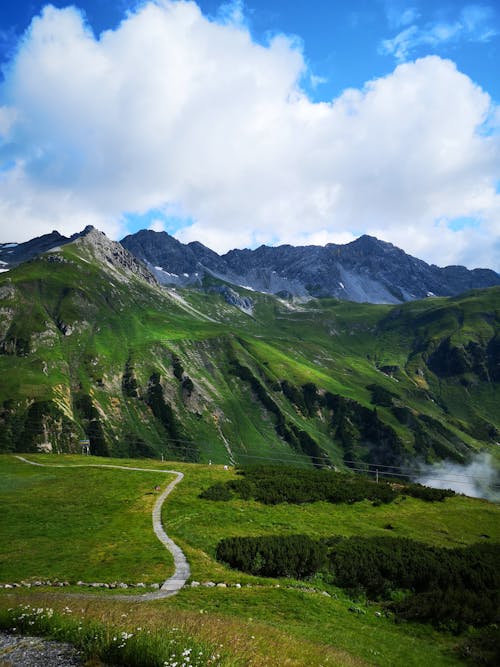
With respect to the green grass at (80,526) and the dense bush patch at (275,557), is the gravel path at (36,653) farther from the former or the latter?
the dense bush patch at (275,557)

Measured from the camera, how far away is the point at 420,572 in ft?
116

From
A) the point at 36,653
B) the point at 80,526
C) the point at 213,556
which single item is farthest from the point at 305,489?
the point at 36,653

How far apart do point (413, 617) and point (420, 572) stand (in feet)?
23.6

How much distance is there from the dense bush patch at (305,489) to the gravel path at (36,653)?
144 ft

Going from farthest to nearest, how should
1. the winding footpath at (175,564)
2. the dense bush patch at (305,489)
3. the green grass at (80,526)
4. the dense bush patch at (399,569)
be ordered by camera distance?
1. the dense bush patch at (305,489)
2. the green grass at (80,526)
3. the dense bush patch at (399,569)
4. the winding footpath at (175,564)

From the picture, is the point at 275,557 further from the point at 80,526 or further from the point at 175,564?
the point at 80,526

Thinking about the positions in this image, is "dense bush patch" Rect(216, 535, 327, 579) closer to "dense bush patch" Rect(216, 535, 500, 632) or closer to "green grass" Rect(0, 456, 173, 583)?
"dense bush patch" Rect(216, 535, 500, 632)

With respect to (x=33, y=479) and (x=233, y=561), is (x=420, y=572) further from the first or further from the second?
(x=33, y=479)

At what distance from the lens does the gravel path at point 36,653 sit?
12.9m

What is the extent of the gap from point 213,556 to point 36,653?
27.1 metres

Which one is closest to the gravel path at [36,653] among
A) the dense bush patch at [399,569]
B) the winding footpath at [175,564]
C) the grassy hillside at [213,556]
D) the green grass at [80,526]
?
the grassy hillside at [213,556]

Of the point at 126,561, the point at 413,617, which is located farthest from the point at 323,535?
the point at 126,561

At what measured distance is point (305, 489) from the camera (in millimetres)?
63938

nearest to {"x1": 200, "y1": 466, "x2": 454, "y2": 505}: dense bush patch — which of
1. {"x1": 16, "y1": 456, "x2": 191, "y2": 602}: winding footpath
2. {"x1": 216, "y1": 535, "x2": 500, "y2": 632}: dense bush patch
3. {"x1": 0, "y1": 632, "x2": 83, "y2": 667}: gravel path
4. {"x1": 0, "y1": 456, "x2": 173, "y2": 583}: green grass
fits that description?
{"x1": 16, "y1": 456, "x2": 191, "y2": 602}: winding footpath
